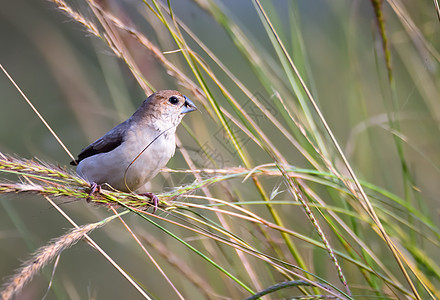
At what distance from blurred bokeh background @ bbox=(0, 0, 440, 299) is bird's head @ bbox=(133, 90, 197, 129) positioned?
0.07 metres

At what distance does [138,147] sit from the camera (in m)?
2.97

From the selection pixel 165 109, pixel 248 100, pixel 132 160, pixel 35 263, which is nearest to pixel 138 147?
pixel 132 160

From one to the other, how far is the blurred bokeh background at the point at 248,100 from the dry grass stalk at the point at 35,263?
0.36 meters

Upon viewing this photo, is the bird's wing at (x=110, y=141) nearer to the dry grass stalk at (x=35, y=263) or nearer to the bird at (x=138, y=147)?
the bird at (x=138, y=147)

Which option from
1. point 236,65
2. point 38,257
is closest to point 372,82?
point 236,65

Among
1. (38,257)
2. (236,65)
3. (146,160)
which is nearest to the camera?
(38,257)

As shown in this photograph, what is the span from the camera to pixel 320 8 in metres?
4.89

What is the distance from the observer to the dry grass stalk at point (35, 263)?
1592 mm

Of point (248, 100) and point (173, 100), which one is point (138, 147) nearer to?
point (173, 100)

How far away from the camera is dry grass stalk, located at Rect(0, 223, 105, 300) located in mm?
1592

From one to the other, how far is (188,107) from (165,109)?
0.14 m

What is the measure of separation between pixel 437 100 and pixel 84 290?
351cm

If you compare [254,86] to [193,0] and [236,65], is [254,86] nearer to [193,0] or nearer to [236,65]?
[236,65]

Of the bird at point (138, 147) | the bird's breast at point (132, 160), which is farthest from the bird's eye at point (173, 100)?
the bird's breast at point (132, 160)
